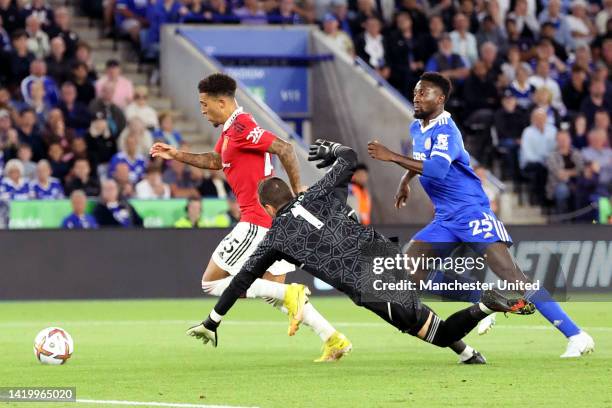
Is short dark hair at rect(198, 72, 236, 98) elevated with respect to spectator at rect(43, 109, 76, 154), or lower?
elevated

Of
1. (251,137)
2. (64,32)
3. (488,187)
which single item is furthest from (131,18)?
(251,137)

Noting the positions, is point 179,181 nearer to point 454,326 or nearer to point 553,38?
point 553,38

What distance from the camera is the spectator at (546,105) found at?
2538 centimetres

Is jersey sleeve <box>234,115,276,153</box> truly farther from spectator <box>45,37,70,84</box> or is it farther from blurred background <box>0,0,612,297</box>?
spectator <box>45,37,70,84</box>

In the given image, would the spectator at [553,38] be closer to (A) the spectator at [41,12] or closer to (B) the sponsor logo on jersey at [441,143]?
(A) the spectator at [41,12]

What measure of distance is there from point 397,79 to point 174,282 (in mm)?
8015

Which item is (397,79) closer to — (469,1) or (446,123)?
(469,1)

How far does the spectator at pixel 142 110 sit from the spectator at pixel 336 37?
4.21m

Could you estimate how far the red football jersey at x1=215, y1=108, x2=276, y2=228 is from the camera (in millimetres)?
11688

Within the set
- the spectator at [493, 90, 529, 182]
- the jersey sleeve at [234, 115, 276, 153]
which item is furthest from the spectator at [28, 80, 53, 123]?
the jersey sleeve at [234, 115, 276, 153]

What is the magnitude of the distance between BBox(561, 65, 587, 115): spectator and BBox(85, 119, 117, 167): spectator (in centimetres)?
883

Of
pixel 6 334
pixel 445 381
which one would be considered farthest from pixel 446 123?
pixel 6 334

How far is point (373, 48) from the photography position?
26.4 meters

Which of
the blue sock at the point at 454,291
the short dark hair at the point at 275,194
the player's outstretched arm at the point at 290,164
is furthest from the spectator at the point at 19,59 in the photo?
the short dark hair at the point at 275,194
